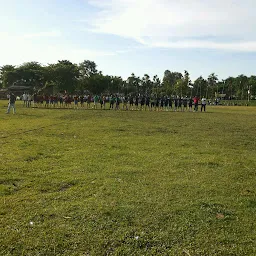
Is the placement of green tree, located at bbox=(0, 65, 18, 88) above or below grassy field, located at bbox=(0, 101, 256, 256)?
above

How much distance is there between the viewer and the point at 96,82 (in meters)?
96.1

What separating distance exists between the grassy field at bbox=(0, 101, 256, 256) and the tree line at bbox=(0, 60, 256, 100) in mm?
61428

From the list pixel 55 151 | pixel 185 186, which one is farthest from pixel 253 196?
pixel 55 151

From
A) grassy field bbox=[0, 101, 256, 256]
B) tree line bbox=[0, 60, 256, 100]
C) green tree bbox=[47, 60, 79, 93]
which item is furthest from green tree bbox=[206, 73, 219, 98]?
grassy field bbox=[0, 101, 256, 256]

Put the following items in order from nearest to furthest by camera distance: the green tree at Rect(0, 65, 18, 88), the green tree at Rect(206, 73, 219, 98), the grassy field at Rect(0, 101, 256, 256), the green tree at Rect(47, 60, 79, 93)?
the grassy field at Rect(0, 101, 256, 256) < the green tree at Rect(47, 60, 79, 93) < the green tree at Rect(0, 65, 18, 88) < the green tree at Rect(206, 73, 219, 98)

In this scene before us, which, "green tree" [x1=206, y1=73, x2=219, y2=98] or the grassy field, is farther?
"green tree" [x1=206, y1=73, x2=219, y2=98]

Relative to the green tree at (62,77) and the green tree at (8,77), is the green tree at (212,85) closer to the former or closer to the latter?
the green tree at (62,77)

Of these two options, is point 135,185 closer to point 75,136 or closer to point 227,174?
point 227,174

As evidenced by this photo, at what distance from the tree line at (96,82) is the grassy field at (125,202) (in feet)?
202

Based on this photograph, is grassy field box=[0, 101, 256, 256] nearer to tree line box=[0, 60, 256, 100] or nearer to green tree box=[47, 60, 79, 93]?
tree line box=[0, 60, 256, 100]

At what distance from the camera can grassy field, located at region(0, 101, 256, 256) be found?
426 centimetres

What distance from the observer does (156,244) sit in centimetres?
426

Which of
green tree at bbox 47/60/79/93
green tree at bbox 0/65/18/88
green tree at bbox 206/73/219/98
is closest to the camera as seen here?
green tree at bbox 47/60/79/93

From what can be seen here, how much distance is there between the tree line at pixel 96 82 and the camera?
83.9 m
